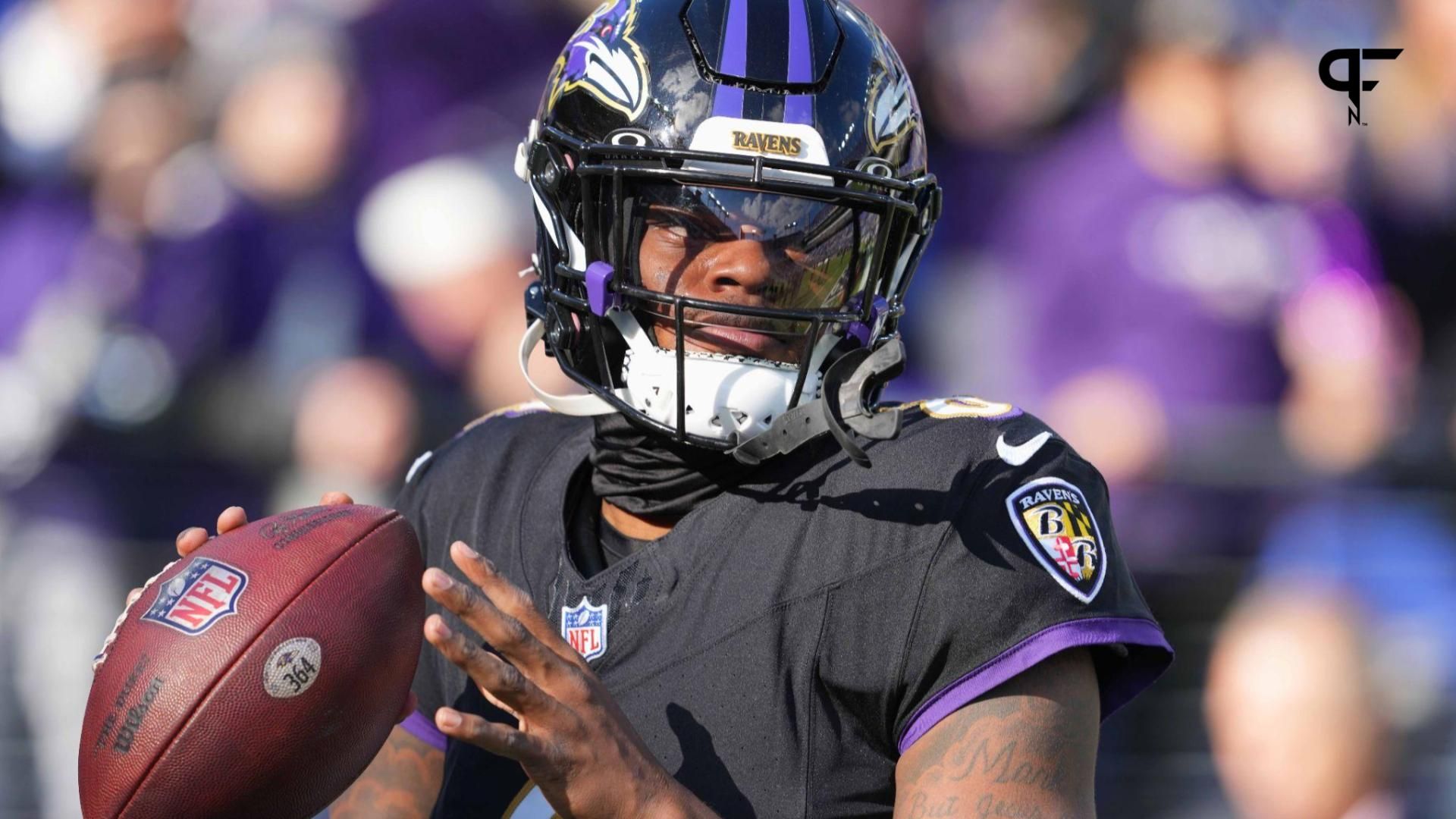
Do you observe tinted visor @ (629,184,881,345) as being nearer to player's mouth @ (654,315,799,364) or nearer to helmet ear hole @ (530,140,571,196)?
player's mouth @ (654,315,799,364)

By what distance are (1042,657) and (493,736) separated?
0.62m

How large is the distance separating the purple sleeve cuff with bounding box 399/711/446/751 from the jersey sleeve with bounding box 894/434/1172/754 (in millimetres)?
750

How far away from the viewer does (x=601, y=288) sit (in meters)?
2.03

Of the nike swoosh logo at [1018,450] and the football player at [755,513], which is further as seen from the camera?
the nike swoosh logo at [1018,450]

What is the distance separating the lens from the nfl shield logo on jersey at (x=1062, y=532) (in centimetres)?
182

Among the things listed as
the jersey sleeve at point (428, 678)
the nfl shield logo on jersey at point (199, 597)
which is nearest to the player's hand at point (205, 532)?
the nfl shield logo on jersey at point (199, 597)

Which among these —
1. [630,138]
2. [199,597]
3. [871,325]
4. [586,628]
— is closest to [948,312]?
[871,325]

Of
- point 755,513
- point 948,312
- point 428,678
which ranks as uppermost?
point 755,513

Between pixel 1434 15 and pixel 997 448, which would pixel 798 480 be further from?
pixel 1434 15

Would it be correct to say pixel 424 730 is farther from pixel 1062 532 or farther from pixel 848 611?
pixel 1062 532

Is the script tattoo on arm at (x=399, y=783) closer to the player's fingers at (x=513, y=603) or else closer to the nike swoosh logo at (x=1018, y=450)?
the player's fingers at (x=513, y=603)

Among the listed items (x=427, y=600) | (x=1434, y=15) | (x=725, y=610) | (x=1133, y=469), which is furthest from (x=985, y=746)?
(x=1434, y=15)

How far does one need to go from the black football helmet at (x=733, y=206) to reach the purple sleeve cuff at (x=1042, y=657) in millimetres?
336

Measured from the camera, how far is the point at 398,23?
4195 millimetres
